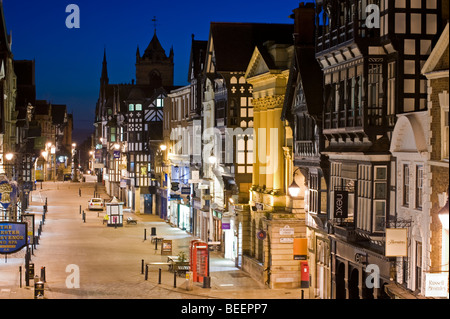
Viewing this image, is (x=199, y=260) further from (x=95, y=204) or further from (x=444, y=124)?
(x=95, y=204)

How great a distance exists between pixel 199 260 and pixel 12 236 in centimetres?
988

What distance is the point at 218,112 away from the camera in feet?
188

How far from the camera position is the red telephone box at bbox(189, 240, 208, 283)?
4369 cm

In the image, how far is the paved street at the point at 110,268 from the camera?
4109 centimetres

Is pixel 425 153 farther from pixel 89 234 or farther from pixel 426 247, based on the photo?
pixel 89 234

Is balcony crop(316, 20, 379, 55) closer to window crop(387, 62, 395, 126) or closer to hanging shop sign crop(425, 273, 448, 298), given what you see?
window crop(387, 62, 395, 126)

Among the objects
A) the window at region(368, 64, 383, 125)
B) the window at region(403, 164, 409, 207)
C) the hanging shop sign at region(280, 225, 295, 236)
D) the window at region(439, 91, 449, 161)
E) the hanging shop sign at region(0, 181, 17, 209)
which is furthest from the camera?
the hanging shop sign at region(0, 181, 17, 209)

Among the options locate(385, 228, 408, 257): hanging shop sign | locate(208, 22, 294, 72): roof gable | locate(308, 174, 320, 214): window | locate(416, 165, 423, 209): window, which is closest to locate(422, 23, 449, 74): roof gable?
locate(416, 165, 423, 209): window

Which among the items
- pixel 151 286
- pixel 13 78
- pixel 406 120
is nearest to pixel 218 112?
pixel 151 286

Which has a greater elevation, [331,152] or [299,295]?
[331,152]

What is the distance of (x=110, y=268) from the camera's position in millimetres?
49375

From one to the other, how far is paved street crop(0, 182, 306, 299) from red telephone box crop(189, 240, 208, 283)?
0.54 meters

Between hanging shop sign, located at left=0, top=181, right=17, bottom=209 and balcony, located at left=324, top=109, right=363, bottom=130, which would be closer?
balcony, located at left=324, top=109, right=363, bottom=130

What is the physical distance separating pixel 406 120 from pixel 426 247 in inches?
163
